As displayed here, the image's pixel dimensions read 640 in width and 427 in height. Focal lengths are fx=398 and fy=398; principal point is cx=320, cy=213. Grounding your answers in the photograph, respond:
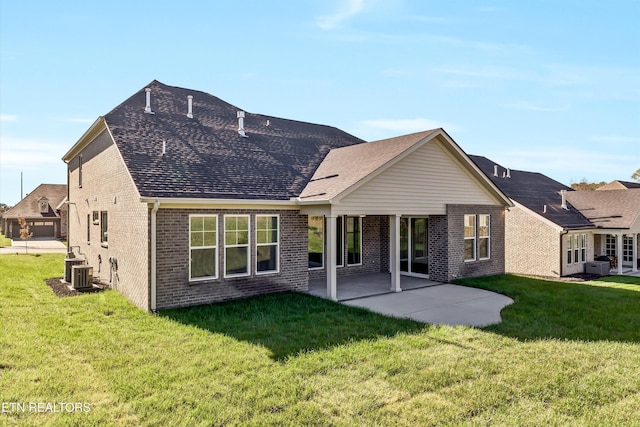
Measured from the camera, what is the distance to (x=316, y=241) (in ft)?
46.4

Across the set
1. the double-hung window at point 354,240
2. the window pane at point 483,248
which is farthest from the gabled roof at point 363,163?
the double-hung window at point 354,240

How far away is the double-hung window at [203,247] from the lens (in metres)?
10.3

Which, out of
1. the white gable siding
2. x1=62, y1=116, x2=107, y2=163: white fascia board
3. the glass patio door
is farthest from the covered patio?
x1=62, y1=116, x2=107, y2=163: white fascia board

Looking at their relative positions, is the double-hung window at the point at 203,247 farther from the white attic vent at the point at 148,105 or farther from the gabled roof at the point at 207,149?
the white attic vent at the point at 148,105

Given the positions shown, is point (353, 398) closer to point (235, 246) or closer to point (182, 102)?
point (235, 246)

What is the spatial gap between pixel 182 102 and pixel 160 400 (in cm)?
1246

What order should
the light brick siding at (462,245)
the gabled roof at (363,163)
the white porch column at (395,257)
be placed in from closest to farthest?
1. the gabled roof at (363,163)
2. the white porch column at (395,257)
3. the light brick siding at (462,245)

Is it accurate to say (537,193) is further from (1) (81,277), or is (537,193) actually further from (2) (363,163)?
(1) (81,277)

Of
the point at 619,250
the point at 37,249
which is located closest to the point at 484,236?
the point at 619,250

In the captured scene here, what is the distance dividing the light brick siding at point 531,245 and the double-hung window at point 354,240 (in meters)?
8.88

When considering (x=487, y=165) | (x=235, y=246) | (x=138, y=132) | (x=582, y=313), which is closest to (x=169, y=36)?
(x=138, y=132)

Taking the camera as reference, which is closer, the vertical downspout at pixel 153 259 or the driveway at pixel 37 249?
the vertical downspout at pixel 153 259

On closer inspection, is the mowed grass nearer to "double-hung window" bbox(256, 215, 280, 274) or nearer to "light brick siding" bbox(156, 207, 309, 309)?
"light brick siding" bbox(156, 207, 309, 309)

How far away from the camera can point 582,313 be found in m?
9.86
